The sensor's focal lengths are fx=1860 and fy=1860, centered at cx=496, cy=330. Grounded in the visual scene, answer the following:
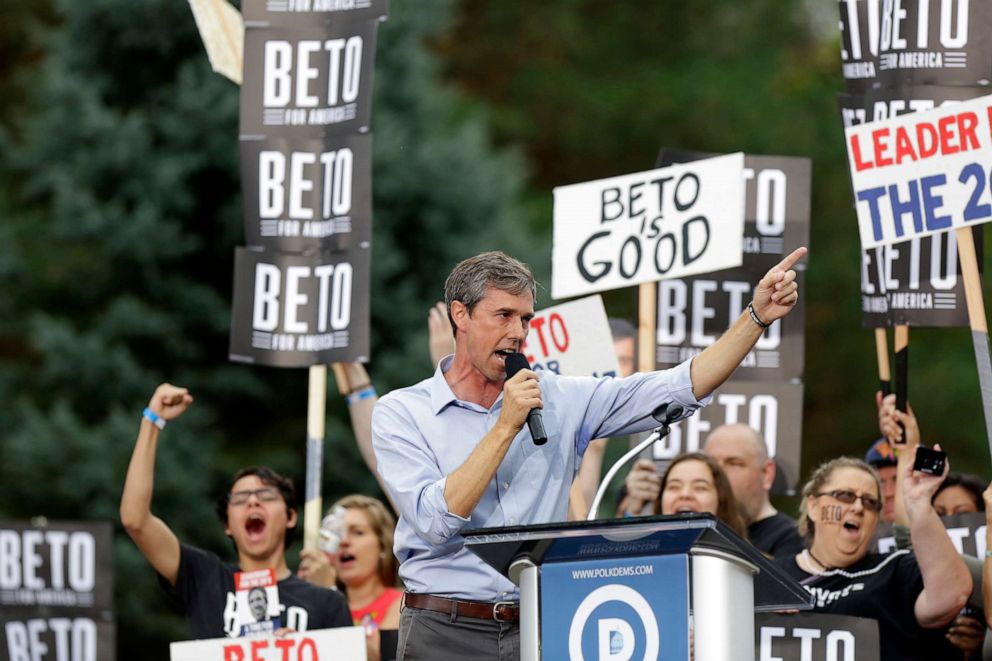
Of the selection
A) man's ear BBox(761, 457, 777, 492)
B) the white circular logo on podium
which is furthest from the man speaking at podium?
man's ear BBox(761, 457, 777, 492)

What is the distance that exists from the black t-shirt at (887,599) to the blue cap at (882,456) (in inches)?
52.5

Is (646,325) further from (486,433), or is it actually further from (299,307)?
(486,433)

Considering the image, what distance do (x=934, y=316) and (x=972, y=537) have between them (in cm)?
101

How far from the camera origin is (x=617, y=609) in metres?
4.58

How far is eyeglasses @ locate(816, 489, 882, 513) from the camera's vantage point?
6645 mm

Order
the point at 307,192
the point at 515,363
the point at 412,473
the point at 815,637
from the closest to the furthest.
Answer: the point at 515,363 < the point at 412,473 < the point at 815,637 < the point at 307,192

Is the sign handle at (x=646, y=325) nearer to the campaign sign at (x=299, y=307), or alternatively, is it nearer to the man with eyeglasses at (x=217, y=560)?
the campaign sign at (x=299, y=307)

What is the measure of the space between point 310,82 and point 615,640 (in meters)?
4.64

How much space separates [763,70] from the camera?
2444 cm

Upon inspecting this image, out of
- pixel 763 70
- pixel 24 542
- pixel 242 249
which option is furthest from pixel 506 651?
pixel 763 70

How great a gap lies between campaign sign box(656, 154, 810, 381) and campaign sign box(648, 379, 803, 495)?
106 mm

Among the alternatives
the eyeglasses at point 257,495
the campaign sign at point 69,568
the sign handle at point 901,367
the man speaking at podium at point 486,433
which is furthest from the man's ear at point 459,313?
the campaign sign at point 69,568

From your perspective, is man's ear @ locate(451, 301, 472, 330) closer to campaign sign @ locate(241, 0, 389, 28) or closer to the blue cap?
the blue cap

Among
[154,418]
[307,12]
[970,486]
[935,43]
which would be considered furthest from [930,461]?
[307,12]
